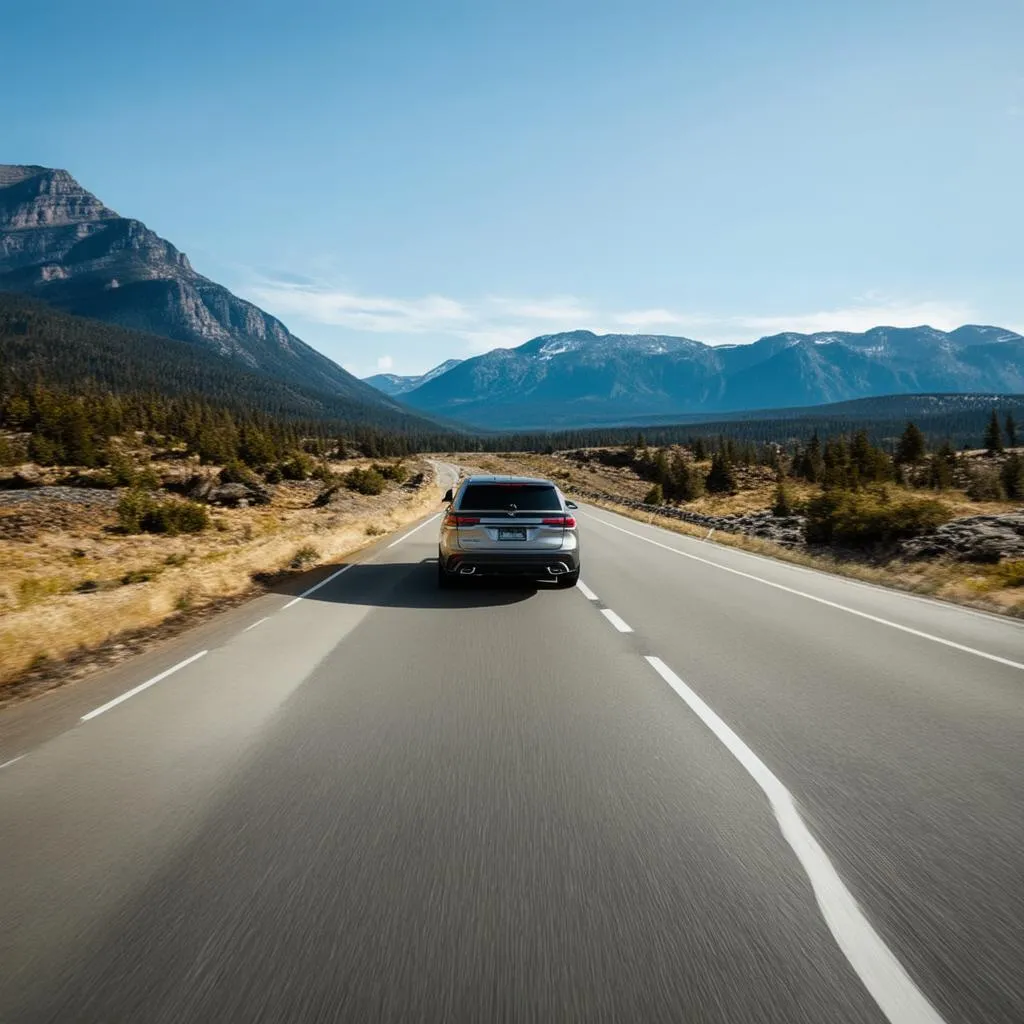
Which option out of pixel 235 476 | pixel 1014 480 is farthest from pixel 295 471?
pixel 1014 480

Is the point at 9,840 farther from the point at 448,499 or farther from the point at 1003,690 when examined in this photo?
the point at 448,499

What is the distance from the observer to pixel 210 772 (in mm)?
4148

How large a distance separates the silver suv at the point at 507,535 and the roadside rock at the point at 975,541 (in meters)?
9.46

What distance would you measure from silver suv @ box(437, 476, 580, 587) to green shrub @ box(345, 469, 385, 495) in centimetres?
3528

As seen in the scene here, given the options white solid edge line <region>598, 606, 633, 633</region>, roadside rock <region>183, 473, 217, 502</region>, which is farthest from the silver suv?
roadside rock <region>183, 473, 217, 502</region>

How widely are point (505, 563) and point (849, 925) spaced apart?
824cm

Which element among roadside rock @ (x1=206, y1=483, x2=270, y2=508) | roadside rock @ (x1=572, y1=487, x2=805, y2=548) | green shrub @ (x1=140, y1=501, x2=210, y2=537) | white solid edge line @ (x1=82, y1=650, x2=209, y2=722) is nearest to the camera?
white solid edge line @ (x1=82, y1=650, x2=209, y2=722)

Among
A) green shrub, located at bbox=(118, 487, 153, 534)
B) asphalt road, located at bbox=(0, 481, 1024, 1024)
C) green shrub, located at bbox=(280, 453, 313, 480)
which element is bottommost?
green shrub, located at bbox=(280, 453, 313, 480)

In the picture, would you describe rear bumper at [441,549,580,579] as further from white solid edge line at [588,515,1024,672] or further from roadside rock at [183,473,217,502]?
roadside rock at [183,473,217,502]

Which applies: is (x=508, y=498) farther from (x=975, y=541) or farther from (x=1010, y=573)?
(x=975, y=541)

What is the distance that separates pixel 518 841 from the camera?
3.23 meters

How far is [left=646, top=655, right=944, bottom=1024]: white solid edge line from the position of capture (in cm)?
216

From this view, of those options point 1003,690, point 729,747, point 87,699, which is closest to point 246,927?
point 729,747

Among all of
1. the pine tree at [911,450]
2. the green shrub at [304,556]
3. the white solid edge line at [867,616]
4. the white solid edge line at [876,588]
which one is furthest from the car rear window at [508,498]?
the pine tree at [911,450]
